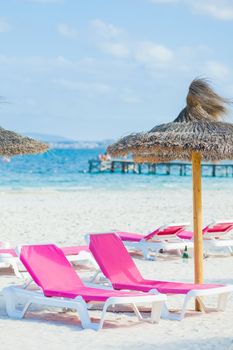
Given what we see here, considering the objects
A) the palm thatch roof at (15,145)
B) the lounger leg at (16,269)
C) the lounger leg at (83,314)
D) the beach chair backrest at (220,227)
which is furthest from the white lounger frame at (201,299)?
the beach chair backrest at (220,227)

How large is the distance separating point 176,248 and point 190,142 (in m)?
4.24

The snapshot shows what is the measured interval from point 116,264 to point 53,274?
80 centimetres

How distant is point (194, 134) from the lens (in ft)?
25.9

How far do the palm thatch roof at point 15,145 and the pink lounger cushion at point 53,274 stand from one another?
1.47 meters

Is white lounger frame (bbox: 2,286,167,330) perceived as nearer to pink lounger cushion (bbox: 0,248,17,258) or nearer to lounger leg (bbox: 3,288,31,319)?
lounger leg (bbox: 3,288,31,319)

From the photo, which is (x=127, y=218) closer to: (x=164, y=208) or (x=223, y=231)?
(x=164, y=208)

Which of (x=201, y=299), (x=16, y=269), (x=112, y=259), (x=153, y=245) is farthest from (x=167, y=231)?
(x=201, y=299)

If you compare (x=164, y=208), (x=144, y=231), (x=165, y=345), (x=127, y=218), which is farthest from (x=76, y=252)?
(x=164, y=208)

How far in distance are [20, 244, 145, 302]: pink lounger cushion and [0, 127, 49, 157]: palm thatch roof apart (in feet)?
4.83

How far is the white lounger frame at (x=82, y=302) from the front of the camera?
694cm

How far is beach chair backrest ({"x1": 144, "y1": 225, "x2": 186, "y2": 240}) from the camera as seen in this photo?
11877 mm

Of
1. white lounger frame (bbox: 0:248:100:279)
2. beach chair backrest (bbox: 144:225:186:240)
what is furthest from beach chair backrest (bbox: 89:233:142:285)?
beach chair backrest (bbox: 144:225:186:240)

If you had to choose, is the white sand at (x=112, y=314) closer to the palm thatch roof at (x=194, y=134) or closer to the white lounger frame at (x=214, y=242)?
the white lounger frame at (x=214, y=242)

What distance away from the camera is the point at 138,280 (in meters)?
8.19
